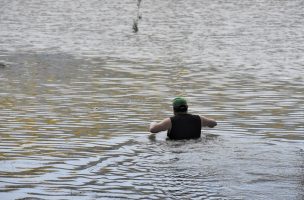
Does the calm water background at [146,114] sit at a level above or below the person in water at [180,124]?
below

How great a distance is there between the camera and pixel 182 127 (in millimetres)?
20188

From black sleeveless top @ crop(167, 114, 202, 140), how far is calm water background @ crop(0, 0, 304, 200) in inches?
15.0

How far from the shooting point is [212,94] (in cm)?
3206

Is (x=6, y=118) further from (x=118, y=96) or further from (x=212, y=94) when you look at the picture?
(x=212, y=94)

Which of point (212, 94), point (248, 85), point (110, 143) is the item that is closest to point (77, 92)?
point (212, 94)

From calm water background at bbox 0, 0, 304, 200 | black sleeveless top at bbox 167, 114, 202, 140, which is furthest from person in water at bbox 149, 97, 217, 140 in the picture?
calm water background at bbox 0, 0, 304, 200

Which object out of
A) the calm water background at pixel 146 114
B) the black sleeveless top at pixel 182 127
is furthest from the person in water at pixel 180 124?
the calm water background at pixel 146 114

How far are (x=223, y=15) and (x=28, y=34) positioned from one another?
3467cm

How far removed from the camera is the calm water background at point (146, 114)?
15461mm

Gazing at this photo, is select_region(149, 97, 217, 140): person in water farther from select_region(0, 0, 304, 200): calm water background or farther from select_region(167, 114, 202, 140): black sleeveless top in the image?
select_region(0, 0, 304, 200): calm water background

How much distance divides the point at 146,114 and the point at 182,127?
21.6 feet

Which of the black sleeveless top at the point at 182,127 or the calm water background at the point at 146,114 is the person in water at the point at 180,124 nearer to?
the black sleeveless top at the point at 182,127

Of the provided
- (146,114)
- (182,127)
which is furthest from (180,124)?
(146,114)

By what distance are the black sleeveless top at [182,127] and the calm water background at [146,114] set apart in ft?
1.25
